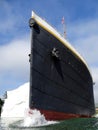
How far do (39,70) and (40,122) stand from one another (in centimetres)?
393

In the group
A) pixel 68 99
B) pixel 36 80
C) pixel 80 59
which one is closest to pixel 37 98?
pixel 36 80

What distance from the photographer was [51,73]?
2305cm

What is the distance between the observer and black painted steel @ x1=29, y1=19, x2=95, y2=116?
21359mm

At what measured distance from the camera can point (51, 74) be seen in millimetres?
23031

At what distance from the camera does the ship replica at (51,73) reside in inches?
841

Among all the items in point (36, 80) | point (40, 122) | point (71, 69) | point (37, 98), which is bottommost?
point (40, 122)

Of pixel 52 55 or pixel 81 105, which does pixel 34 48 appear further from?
pixel 81 105

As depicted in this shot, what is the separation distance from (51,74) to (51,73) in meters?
0.08

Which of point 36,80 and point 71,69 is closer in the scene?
point 36,80

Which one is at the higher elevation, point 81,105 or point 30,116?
point 81,105

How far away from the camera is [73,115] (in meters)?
27.1

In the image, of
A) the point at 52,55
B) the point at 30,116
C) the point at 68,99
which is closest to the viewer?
the point at 30,116

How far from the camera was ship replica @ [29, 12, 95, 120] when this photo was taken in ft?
70.1

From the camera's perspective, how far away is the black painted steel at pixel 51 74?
21.4 meters
